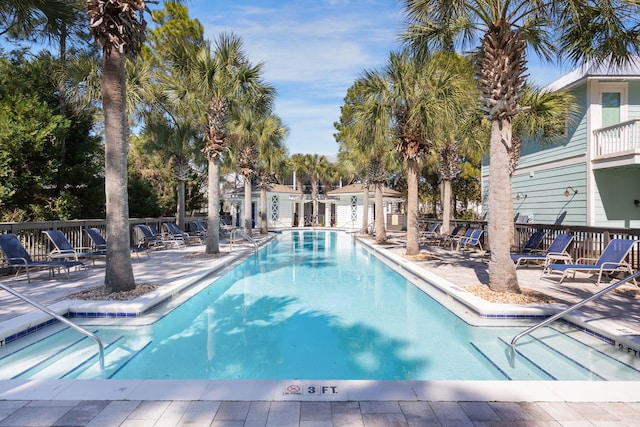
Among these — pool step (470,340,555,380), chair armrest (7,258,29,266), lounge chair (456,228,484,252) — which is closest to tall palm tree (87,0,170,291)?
chair armrest (7,258,29,266)

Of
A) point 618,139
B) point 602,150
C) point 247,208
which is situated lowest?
point 247,208

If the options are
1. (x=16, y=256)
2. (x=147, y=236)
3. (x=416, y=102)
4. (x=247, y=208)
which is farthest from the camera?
(x=247, y=208)

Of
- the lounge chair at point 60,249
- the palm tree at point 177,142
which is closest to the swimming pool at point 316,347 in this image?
the lounge chair at point 60,249

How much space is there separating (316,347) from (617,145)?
41.0ft

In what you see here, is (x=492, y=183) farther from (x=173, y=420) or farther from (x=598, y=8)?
(x=173, y=420)

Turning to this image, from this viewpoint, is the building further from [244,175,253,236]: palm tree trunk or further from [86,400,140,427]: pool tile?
[86,400,140,427]: pool tile

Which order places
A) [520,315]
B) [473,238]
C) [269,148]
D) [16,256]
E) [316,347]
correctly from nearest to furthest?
1. [316,347]
2. [520,315]
3. [16,256]
4. [473,238]
5. [269,148]

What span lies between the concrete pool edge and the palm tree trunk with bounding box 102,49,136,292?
351cm

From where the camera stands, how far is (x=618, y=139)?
12.3 metres

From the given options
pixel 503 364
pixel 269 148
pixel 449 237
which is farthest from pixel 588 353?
pixel 269 148

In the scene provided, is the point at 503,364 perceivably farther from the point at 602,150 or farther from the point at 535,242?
the point at 602,150

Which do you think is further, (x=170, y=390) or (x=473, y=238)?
(x=473, y=238)

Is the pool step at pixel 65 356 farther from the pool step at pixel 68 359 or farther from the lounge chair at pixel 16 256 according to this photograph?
the lounge chair at pixel 16 256

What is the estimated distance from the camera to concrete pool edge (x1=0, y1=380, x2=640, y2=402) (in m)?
3.23
